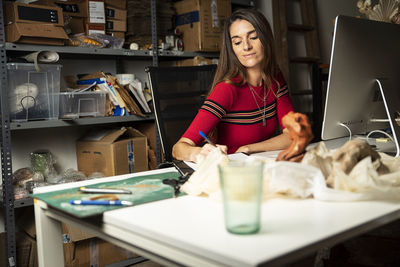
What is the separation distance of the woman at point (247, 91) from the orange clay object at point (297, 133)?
2.51 ft

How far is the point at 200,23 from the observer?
2957mm

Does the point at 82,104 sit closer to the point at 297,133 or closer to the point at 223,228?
the point at 297,133

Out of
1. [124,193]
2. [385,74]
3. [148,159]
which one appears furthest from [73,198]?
[148,159]

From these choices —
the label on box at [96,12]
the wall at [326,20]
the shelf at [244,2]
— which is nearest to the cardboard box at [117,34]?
the label on box at [96,12]

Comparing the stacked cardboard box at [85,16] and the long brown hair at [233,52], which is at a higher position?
the stacked cardboard box at [85,16]

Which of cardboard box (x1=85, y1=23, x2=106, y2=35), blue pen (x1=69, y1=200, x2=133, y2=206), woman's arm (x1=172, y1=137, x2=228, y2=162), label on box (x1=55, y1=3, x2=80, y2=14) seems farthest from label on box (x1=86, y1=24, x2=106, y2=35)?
blue pen (x1=69, y1=200, x2=133, y2=206)

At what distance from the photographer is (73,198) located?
103cm

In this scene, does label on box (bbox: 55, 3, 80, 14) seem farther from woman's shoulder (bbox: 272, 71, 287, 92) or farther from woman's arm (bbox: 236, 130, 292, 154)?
woman's arm (bbox: 236, 130, 292, 154)

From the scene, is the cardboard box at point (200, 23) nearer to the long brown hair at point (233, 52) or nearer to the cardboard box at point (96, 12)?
the cardboard box at point (96, 12)

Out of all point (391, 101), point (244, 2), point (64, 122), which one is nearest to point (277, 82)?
point (391, 101)

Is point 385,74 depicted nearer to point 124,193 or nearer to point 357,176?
point 357,176

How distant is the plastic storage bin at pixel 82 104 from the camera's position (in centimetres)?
246

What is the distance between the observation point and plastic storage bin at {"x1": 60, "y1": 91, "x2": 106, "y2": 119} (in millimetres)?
2455

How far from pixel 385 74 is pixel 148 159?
177cm
